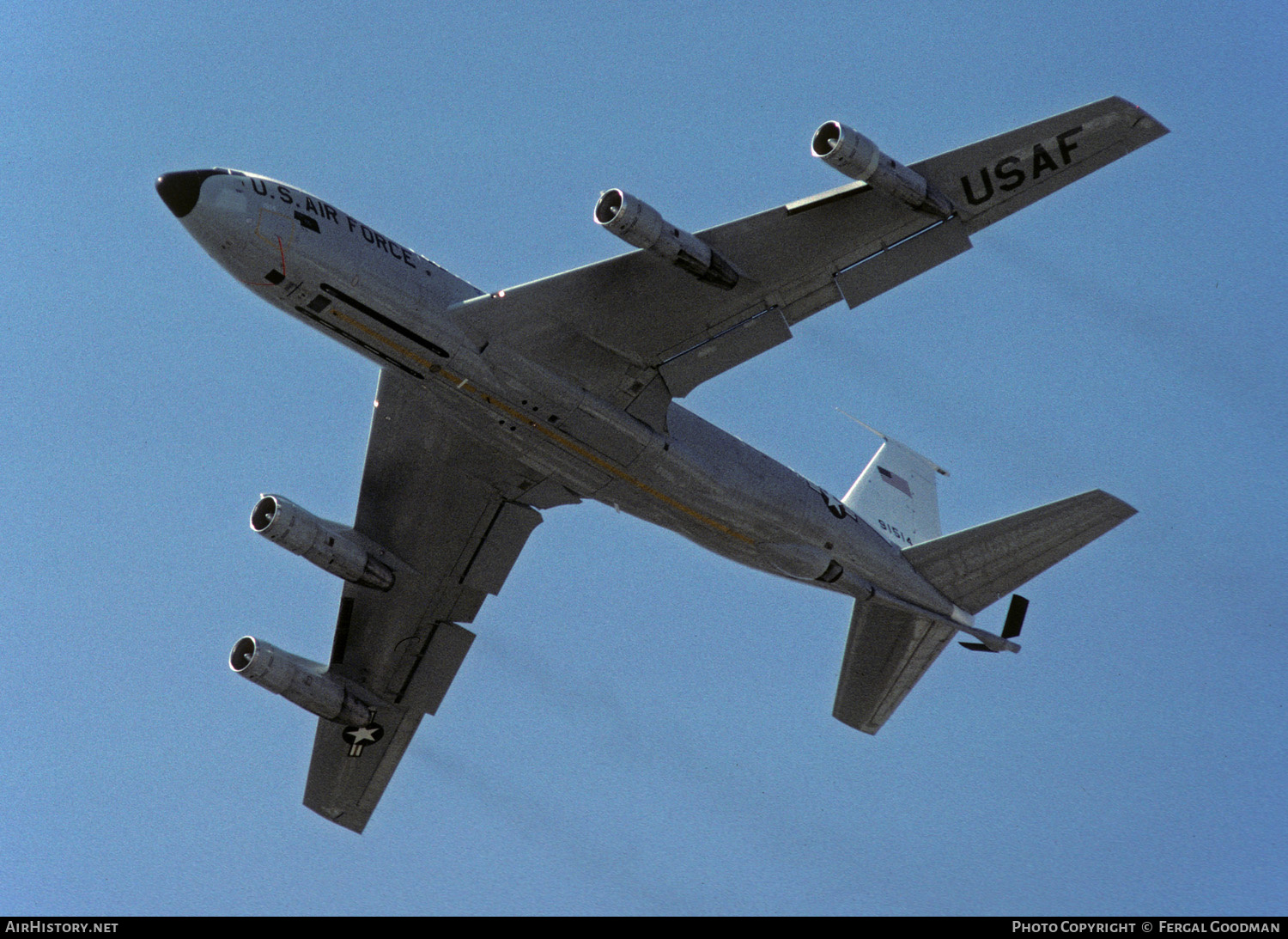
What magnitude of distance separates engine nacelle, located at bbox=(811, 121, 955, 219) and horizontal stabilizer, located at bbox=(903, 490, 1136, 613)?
832cm

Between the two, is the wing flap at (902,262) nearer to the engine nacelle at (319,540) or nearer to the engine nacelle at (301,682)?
the engine nacelle at (319,540)

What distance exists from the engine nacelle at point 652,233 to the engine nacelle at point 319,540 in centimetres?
1097

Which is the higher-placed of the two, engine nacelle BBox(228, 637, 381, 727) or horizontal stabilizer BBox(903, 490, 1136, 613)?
horizontal stabilizer BBox(903, 490, 1136, 613)

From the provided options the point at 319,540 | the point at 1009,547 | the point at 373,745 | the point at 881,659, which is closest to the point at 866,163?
the point at 1009,547

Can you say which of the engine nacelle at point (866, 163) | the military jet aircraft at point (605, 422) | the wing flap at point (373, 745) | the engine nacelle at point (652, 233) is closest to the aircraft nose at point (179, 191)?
the military jet aircraft at point (605, 422)

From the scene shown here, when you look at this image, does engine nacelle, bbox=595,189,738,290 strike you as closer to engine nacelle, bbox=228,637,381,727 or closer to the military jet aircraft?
the military jet aircraft

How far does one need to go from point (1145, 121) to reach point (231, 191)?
17840 millimetres

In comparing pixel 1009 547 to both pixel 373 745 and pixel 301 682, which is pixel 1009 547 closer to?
pixel 373 745

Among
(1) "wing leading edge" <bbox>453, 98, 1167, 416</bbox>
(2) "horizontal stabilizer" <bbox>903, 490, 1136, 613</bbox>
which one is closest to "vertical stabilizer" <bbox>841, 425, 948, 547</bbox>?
(2) "horizontal stabilizer" <bbox>903, 490, 1136, 613</bbox>

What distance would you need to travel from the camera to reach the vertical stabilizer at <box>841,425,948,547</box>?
134ft

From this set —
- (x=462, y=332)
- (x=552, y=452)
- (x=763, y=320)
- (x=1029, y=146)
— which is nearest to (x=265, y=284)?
(x=462, y=332)

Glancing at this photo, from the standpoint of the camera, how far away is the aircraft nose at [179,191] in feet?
102

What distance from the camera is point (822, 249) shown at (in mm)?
32656

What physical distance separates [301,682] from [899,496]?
1611 cm
